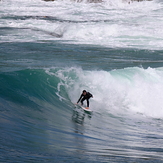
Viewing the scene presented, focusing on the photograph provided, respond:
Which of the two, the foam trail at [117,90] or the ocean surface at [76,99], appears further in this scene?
the foam trail at [117,90]

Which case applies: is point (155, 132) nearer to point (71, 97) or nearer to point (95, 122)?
point (95, 122)

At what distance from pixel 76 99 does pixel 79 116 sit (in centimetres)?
255

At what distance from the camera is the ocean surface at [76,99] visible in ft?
22.5

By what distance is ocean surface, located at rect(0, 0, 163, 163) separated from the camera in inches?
270

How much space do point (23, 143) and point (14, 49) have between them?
1748 cm

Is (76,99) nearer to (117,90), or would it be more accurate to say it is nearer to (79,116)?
(117,90)

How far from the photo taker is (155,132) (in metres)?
10.5

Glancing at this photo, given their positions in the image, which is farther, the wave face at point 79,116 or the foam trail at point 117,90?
the foam trail at point 117,90

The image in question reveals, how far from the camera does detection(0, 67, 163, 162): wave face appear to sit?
267 inches

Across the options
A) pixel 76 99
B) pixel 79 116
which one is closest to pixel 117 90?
pixel 76 99

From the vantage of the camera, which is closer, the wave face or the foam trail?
the wave face

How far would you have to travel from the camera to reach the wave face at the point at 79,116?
6.79 meters

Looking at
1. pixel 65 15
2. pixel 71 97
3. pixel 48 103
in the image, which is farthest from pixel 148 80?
pixel 65 15

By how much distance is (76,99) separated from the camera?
1419cm
